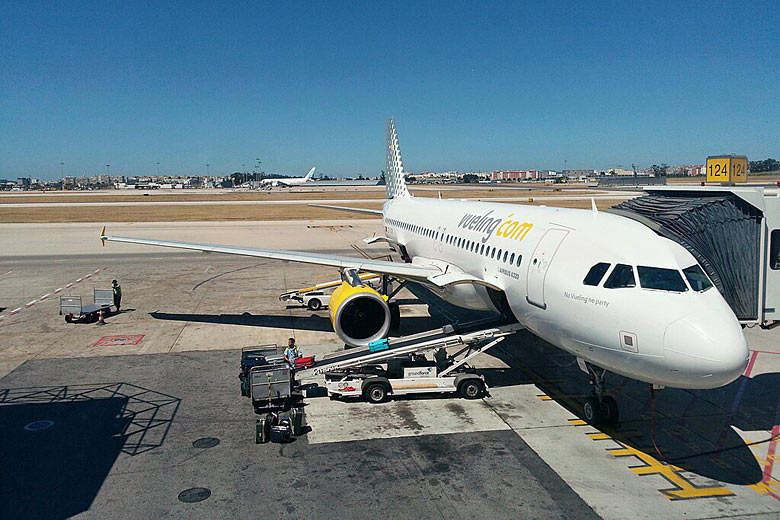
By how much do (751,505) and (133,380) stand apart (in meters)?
15.7

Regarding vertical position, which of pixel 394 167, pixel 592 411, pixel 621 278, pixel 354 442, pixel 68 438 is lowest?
pixel 354 442

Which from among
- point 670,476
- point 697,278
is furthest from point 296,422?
point 697,278

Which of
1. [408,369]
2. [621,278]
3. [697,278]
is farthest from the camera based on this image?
[408,369]

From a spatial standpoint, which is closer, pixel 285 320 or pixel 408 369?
pixel 408 369

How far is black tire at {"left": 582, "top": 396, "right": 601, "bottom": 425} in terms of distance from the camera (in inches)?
529

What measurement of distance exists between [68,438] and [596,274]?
12.3 meters

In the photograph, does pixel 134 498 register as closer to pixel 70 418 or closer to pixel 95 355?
pixel 70 418

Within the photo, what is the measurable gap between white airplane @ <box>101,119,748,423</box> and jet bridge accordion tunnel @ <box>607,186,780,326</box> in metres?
1.14

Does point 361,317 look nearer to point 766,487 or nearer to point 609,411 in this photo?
point 609,411

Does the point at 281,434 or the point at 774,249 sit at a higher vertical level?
the point at 774,249

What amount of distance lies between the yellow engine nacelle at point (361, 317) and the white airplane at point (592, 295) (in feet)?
0.10

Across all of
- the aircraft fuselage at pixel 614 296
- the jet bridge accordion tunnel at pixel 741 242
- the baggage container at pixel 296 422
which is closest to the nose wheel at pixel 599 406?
the aircraft fuselage at pixel 614 296

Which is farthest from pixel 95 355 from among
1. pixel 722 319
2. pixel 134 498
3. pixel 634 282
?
pixel 722 319

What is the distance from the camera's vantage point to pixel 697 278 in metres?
11.2
